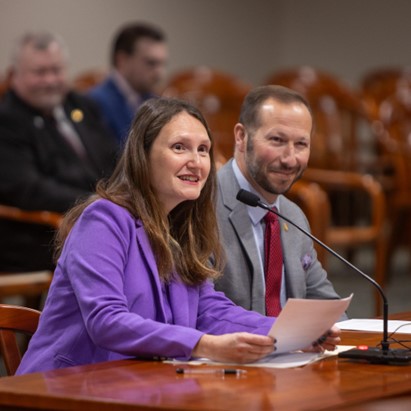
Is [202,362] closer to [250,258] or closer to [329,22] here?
[250,258]

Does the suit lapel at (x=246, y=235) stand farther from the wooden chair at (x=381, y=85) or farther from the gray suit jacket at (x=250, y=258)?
the wooden chair at (x=381, y=85)

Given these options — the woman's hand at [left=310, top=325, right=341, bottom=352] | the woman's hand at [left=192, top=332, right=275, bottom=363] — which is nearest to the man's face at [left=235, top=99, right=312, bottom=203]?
the woman's hand at [left=310, top=325, right=341, bottom=352]

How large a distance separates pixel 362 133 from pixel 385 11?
4.27 ft

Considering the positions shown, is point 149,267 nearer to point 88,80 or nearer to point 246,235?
point 246,235

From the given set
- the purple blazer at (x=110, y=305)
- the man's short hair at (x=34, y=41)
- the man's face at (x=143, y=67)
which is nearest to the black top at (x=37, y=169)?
the man's short hair at (x=34, y=41)

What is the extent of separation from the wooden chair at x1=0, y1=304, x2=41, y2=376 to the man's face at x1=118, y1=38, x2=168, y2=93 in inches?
144

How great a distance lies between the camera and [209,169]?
250 centimetres

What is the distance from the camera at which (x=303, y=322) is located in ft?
7.05

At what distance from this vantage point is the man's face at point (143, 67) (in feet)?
19.7

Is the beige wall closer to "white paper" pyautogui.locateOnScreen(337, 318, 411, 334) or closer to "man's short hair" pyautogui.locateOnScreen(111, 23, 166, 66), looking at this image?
"man's short hair" pyautogui.locateOnScreen(111, 23, 166, 66)

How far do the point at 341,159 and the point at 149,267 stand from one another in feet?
15.6

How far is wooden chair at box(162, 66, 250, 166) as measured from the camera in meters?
6.25

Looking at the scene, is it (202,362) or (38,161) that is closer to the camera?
(202,362)

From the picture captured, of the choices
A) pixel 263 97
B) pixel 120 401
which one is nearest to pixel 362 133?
pixel 263 97
